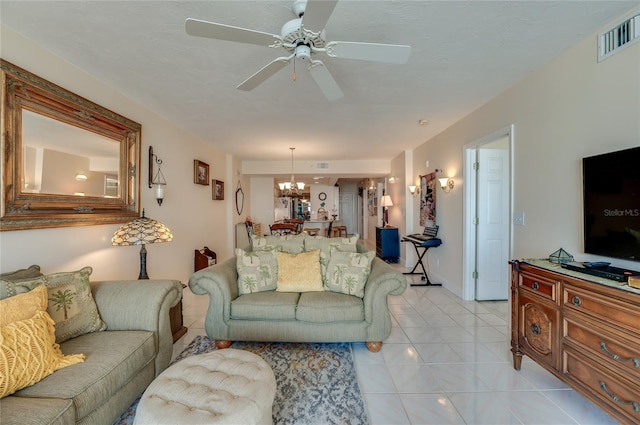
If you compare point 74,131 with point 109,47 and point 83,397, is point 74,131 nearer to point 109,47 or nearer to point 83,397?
point 109,47

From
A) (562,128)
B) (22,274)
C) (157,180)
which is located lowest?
(22,274)

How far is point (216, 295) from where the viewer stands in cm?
227

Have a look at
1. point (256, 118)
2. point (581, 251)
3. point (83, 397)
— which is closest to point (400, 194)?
point (256, 118)

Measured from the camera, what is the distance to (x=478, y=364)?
2.15m

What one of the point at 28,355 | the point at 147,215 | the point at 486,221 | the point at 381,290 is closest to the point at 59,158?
the point at 147,215

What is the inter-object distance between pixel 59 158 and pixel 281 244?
2.00 meters

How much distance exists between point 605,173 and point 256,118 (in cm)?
343

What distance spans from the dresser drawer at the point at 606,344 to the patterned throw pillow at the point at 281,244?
2145 millimetres

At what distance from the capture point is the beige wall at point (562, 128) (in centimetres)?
174

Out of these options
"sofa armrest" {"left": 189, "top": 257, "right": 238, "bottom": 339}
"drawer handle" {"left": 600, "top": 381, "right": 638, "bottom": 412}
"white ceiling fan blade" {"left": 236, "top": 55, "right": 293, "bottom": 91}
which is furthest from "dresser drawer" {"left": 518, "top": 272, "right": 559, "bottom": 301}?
"sofa armrest" {"left": 189, "top": 257, "right": 238, "bottom": 339}

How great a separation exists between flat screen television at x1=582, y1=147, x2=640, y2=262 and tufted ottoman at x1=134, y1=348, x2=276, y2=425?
2.20 metres

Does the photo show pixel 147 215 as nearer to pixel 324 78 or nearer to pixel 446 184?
pixel 324 78

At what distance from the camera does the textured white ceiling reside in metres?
1.65

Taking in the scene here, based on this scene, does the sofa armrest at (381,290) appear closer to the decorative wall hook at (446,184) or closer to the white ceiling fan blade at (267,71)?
the white ceiling fan blade at (267,71)
